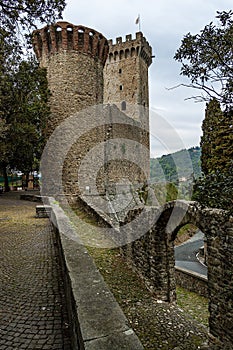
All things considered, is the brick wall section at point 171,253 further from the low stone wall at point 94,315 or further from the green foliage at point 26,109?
the green foliage at point 26,109

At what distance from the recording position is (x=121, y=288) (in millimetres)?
4930

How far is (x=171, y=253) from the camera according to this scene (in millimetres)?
5324

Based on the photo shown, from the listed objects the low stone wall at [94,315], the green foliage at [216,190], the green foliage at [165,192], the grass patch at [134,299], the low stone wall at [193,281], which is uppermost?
the green foliage at [216,190]

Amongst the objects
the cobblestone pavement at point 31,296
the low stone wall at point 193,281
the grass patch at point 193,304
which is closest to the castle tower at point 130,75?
the low stone wall at point 193,281

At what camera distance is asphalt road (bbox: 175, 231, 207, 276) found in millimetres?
10805

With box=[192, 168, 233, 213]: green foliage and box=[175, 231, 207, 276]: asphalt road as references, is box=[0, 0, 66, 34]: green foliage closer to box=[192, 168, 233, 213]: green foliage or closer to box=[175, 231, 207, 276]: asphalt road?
box=[192, 168, 233, 213]: green foliage

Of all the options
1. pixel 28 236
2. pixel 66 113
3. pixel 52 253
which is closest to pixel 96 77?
pixel 66 113

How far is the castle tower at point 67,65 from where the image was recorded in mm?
13469

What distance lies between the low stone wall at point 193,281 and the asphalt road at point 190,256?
1.09 meters

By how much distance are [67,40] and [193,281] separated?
12.9 meters

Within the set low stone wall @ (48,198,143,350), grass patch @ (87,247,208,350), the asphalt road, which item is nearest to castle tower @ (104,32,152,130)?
the asphalt road

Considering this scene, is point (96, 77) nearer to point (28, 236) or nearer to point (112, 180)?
point (112, 180)

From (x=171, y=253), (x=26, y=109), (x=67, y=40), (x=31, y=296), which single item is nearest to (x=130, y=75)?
(x=67, y=40)

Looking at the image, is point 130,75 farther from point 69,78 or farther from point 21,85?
point 21,85
